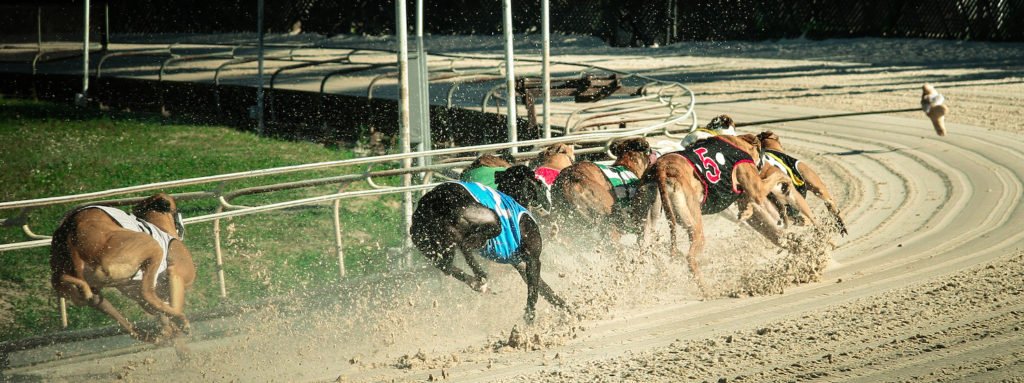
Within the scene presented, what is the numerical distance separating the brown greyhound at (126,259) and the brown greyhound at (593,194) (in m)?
1.98

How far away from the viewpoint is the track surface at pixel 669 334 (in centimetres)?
449

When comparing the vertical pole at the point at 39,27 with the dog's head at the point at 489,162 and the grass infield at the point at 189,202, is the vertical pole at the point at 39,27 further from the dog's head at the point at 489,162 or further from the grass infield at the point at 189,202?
the dog's head at the point at 489,162

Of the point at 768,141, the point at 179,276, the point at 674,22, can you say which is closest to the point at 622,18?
the point at 674,22

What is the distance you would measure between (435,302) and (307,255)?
222cm

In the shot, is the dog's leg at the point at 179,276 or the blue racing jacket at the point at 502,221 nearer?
the dog's leg at the point at 179,276

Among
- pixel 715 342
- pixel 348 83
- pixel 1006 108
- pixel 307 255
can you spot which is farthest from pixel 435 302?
pixel 348 83

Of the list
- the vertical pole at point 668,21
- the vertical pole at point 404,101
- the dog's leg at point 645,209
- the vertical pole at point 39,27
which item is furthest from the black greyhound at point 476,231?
the vertical pole at point 668,21

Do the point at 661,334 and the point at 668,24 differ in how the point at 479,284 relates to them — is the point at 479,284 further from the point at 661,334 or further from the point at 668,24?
the point at 668,24

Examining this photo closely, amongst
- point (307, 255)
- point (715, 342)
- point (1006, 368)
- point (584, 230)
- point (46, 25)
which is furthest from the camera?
point (46, 25)

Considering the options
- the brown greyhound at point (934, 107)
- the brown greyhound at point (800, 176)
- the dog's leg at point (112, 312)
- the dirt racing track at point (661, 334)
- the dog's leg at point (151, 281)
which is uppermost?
the brown greyhound at point (934, 107)

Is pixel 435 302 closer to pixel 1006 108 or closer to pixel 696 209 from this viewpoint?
pixel 696 209

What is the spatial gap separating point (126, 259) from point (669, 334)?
2.47 metres

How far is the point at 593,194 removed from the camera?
5812mm

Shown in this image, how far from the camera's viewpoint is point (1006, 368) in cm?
434
